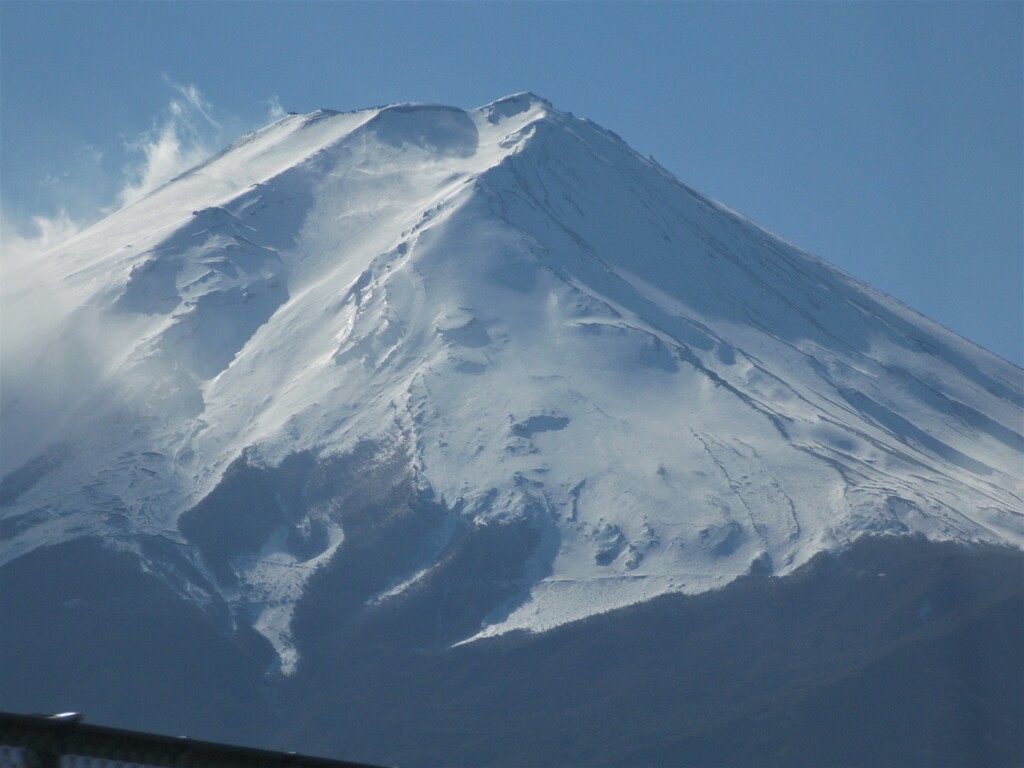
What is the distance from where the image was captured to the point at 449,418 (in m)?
48.2

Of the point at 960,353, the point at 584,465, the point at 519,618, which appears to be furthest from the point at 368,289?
the point at 960,353

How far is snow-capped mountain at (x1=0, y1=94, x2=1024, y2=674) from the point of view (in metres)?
44.2

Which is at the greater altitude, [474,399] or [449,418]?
[474,399]

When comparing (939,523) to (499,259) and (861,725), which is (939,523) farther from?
(499,259)

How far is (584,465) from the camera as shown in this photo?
46.2m

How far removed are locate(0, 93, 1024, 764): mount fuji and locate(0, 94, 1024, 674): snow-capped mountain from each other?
121 millimetres

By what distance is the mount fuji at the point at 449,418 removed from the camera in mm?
43250

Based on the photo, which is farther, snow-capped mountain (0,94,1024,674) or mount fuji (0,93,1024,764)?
snow-capped mountain (0,94,1024,674)

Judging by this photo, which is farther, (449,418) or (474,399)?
(474,399)

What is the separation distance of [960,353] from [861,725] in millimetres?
31052

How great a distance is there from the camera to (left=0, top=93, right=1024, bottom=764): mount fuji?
43.2 meters

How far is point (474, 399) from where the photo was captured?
49031 mm

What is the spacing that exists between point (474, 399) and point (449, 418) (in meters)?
1.29

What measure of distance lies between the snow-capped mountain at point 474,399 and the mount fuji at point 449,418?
0.40ft
